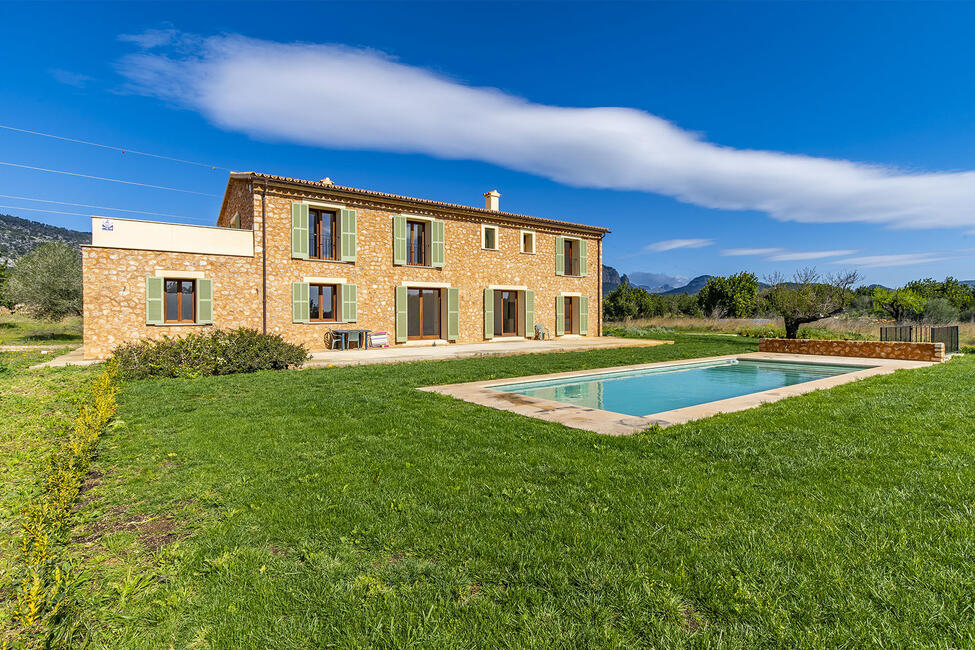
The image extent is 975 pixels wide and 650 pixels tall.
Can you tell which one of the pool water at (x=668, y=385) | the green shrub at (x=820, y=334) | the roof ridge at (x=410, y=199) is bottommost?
the pool water at (x=668, y=385)

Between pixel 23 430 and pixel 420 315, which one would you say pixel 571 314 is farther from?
pixel 23 430

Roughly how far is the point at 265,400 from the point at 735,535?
19.0 ft

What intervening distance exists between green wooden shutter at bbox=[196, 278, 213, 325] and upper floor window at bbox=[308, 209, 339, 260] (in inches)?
123

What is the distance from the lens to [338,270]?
14523mm

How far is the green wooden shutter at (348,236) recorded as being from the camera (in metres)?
14.5

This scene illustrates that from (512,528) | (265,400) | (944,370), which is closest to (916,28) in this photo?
(944,370)

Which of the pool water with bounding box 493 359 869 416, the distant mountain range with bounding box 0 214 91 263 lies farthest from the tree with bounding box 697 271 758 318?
the distant mountain range with bounding box 0 214 91 263

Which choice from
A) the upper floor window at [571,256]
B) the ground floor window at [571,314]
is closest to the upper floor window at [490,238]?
the upper floor window at [571,256]

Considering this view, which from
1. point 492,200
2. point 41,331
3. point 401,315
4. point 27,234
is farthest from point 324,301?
point 27,234

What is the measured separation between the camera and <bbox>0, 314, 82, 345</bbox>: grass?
17125 mm

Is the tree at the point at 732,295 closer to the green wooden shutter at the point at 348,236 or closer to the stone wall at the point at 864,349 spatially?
the stone wall at the point at 864,349

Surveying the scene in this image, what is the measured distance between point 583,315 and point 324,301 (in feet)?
36.8

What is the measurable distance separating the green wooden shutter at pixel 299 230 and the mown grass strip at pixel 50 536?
397 inches

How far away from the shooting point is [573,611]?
1.77 m
